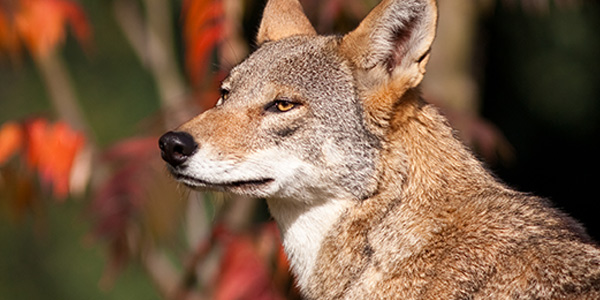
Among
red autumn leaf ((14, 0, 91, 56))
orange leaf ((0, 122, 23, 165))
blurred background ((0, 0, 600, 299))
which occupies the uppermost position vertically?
red autumn leaf ((14, 0, 91, 56))

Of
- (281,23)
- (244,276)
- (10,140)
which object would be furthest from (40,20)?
(244,276)

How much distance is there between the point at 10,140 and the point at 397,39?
2818mm

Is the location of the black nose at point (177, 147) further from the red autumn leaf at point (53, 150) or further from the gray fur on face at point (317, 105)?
the red autumn leaf at point (53, 150)

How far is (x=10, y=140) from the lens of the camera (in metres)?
5.71

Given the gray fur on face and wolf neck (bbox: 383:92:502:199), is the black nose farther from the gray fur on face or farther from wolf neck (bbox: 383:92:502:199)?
wolf neck (bbox: 383:92:502:199)

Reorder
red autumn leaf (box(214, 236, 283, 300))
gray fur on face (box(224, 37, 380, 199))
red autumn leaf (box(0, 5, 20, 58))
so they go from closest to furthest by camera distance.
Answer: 1. gray fur on face (box(224, 37, 380, 199))
2. red autumn leaf (box(214, 236, 283, 300))
3. red autumn leaf (box(0, 5, 20, 58))

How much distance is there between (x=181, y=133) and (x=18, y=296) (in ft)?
30.9

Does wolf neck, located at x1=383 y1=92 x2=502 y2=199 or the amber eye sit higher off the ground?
the amber eye

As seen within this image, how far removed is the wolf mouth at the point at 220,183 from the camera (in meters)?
4.04

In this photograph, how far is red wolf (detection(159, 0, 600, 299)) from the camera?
388cm

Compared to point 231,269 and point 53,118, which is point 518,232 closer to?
point 231,269

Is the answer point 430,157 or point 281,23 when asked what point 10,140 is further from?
point 430,157

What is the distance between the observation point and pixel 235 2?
589 cm

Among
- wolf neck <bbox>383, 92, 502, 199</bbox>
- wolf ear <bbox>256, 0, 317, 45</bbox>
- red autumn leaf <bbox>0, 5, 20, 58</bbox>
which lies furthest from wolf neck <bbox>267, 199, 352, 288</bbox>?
red autumn leaf <bbox>0, 5, 20, 58</bbox>
